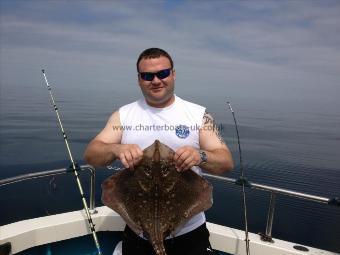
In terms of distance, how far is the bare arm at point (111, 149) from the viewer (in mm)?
2885

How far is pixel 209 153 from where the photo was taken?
317cm

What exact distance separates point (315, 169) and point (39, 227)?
2777cm

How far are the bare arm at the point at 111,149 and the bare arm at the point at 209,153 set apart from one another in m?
0.40

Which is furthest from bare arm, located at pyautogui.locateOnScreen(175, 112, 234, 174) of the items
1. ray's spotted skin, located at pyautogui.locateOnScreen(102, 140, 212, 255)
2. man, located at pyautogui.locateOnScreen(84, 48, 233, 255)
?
ray's spotted skin, located at pyautogui.locateOnScreen(102, 140, 212, 255)

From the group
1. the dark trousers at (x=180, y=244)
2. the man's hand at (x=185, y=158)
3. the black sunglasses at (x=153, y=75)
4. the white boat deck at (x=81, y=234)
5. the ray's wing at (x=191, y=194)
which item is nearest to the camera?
the man's hand at (x=185, y=158)

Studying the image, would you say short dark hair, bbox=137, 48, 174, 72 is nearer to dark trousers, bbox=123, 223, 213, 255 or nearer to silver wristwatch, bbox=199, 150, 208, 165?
silver wristwatch, bbox=199, 150, 208, 165

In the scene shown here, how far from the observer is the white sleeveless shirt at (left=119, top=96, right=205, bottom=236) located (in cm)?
340

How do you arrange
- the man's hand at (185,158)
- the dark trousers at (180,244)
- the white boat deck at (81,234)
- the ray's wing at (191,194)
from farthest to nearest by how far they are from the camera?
the white boat deck at (81,234), the dark trousers at (180,244), the ray's wing at (191,194), the man's hand at (185,158)

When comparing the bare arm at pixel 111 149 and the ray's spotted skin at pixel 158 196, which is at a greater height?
the bare arm at pixel 111 149

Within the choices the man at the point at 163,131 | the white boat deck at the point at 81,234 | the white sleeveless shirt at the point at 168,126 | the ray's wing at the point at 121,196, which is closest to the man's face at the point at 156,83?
the man at the point at 163,131

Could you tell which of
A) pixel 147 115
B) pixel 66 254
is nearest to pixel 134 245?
pixel 147 115

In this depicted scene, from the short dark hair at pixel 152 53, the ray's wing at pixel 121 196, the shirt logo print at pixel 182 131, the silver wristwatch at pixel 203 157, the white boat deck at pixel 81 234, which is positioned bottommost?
the white boat deck at pixel 81 234

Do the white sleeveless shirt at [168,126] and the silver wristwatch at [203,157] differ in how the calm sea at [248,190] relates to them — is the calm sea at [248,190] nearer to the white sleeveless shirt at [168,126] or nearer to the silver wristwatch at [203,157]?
the white sleeveless shirt at [168,126]

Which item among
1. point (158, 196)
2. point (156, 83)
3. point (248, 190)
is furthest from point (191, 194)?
point (248, 190)
